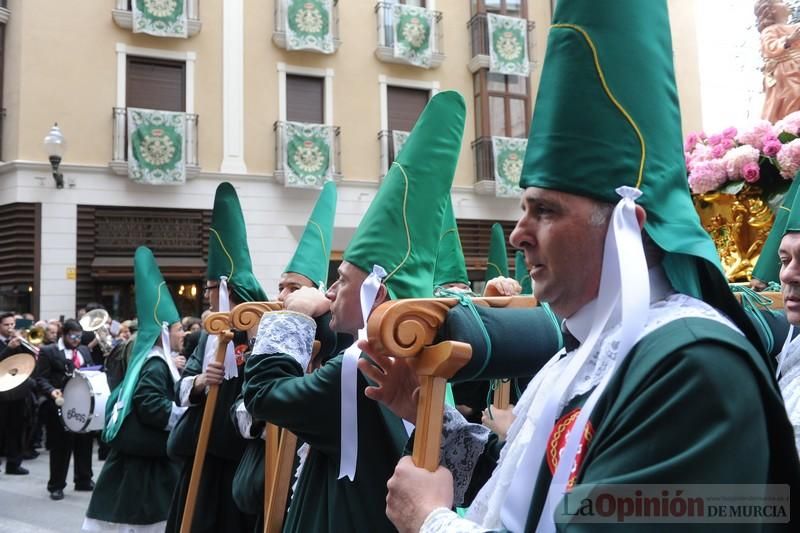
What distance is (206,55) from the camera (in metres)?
14.4

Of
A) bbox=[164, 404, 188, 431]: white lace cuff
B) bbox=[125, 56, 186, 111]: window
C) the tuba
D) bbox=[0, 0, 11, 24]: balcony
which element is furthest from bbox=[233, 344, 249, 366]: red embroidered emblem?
bbox=[0, 0, 11, 24]: balcony

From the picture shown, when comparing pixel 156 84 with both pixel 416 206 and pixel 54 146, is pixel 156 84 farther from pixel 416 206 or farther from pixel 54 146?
pixel 416 206

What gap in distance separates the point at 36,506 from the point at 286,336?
225 inches

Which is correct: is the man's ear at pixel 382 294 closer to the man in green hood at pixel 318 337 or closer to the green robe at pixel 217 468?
the man in green hood at pixel 318 337

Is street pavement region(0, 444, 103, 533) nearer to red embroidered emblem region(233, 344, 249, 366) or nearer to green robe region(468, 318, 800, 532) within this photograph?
red embroidered emblem region(233, 344, 249, 366)

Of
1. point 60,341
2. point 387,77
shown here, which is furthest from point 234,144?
point 60,341

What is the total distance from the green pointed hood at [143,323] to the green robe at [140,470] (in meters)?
0.07

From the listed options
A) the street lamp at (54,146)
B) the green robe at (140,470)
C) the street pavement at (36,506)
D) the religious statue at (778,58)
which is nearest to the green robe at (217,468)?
the green robe at (140,470)

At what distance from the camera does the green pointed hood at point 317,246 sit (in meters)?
3.72

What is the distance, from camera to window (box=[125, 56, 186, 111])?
14102 millimetres

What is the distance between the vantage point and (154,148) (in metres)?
13.6

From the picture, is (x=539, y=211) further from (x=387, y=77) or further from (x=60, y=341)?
(x=387, y=77)

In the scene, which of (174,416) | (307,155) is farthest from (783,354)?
(307,155)

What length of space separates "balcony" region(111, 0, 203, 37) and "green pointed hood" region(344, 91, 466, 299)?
519 inches
